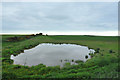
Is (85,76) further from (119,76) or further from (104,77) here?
(119,76)

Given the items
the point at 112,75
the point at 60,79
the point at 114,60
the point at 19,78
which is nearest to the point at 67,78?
the point at 60,79

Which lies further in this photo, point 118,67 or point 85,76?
point 118,67

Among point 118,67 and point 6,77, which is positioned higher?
point 118,67

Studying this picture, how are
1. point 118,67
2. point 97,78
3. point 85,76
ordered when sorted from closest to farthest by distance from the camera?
point 97,78 < point 85,76 < point 118,67

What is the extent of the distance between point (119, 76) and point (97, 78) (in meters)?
1.88

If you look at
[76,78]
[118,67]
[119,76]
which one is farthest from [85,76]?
[118,67]

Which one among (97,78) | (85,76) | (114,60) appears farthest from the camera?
(114,60)

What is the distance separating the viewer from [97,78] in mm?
6082

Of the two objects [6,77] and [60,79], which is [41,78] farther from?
[6,77]

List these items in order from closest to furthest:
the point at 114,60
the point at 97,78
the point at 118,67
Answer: the point at 97,78 < the point at 118,67 < the point at 114,60

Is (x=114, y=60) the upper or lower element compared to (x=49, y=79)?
upper

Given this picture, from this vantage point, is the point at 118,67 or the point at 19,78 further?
the point at 118,67

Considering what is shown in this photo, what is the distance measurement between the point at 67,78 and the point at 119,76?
4.38 metres

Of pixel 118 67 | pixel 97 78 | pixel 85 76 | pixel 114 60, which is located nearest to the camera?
pixel 97 78
